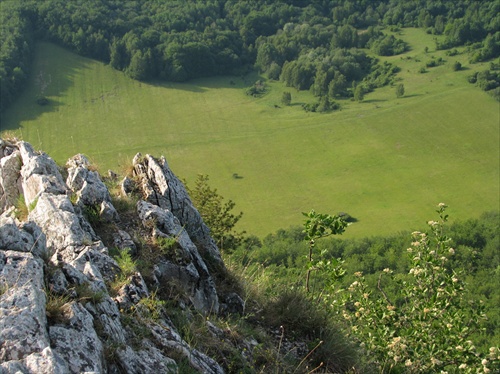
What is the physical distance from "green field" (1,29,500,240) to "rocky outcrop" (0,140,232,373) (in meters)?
61.7

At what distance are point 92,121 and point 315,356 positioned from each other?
391 feet

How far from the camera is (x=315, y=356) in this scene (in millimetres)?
10844

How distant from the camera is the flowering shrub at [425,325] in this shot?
34.9 feet

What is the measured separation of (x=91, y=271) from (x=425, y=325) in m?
6.49

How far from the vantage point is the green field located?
288 ft

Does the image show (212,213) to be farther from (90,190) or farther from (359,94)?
(359,94)

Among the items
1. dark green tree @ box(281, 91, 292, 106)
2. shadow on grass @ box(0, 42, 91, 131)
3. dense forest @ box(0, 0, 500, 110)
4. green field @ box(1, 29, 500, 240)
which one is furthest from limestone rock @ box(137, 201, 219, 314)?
dark green tree @ box(281, 91, 292, 106)

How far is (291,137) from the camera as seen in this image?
114m

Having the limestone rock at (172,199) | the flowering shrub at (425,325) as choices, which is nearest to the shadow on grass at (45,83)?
the limestone rock at (172,199)

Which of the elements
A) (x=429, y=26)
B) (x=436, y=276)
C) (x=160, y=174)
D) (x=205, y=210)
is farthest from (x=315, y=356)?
(x=429, y=26)

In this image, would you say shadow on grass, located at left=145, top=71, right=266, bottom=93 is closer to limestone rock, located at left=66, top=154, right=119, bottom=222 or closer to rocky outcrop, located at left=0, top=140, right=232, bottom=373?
rocky outcrop, located at left=0, top=140, right=232, bottom=373

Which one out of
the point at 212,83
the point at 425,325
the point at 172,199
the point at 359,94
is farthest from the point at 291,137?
the point at 425,325

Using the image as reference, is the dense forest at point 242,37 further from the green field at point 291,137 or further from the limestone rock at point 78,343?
the limestone rock at point 78,343

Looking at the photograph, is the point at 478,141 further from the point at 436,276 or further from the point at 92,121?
the point at 436,276
